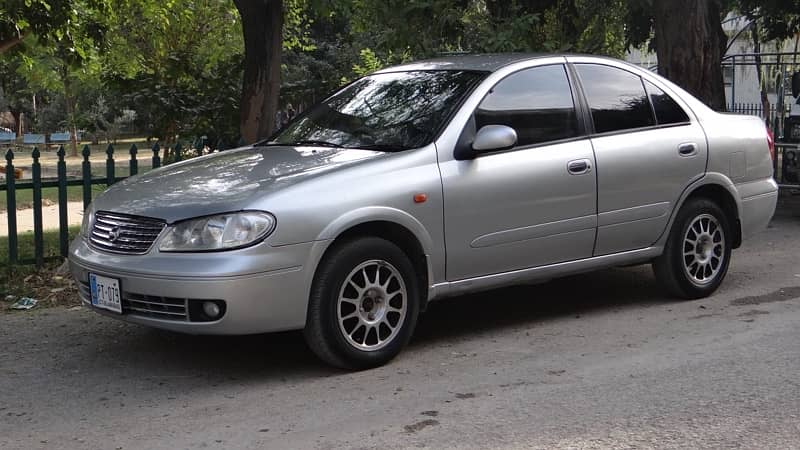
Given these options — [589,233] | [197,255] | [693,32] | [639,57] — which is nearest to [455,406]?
[197,255]

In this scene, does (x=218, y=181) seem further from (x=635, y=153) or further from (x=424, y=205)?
(x=635, y=153)

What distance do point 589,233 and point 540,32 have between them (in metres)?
6.48

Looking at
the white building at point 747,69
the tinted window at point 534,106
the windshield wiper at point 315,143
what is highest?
the white building at point 747,69

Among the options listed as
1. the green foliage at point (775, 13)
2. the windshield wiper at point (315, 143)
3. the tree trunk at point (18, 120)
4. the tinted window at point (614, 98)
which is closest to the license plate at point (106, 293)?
the windshield wiper at point (315, 143)

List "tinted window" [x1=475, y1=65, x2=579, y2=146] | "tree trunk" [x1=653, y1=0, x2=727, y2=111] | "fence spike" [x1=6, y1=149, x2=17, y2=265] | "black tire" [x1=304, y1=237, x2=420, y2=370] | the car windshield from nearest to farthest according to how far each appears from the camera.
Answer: "black tire" [x1=304, y1=237, x2=420, y2=370]
the car windshield
"tinted window" [x1=475, y1=65, x2=579, y2=146]
"fence spike" [x1=6, y1=149, x2=17, y2=265]
"tree trunk" [x1=653, y1=0, x2=727, y2=111]

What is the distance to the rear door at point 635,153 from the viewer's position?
6.86 meters

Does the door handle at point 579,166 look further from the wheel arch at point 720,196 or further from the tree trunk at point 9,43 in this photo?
the tree trunk at point 9,43

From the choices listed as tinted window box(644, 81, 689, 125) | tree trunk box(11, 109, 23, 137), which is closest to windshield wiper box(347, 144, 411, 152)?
tinted window box(644, 81, 689, 125)

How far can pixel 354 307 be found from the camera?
572cm

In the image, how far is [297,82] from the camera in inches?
563

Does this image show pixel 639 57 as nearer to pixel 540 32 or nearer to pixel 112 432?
pixel 540 32

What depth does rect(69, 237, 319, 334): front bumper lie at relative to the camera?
5301 millimetres

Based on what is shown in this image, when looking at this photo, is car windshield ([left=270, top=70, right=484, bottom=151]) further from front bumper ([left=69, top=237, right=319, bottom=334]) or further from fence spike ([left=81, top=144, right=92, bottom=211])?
fence spike ([left=81, top=144, right=92, bottom=211])

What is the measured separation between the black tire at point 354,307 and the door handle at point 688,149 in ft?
7.84
